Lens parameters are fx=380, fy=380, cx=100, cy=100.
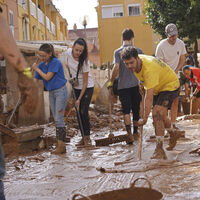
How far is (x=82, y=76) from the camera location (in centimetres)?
677

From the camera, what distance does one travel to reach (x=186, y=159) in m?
5.05

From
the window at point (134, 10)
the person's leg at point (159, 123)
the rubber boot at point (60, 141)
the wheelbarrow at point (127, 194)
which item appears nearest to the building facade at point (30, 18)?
the window at point (134, 10)

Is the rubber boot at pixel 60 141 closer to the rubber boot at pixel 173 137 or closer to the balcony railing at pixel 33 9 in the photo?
the rubber boot at pixel 173 137

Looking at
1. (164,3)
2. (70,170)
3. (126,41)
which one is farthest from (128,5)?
(70,170)

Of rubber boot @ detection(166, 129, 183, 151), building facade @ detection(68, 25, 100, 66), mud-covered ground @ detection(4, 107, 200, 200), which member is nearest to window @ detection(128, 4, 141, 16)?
building facade @ detection(68, 25, 100, 66)

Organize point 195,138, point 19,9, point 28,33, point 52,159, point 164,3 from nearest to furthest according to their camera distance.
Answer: point 52,159 → point 195,138 → point 164,3 → point 19,9 → point 28,33

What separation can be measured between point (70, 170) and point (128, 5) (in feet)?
117

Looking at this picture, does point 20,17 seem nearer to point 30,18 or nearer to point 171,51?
point 30,18

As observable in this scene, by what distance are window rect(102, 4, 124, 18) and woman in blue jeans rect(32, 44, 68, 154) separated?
33.4 m

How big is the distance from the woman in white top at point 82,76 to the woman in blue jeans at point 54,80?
0.53 metres

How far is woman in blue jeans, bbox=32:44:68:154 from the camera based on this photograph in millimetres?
6004

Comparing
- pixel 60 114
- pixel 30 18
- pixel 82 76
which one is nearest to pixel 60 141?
pixel 60 114

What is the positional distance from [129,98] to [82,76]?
0.96 metres

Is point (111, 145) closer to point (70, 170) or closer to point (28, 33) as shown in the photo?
point (70, 170)
